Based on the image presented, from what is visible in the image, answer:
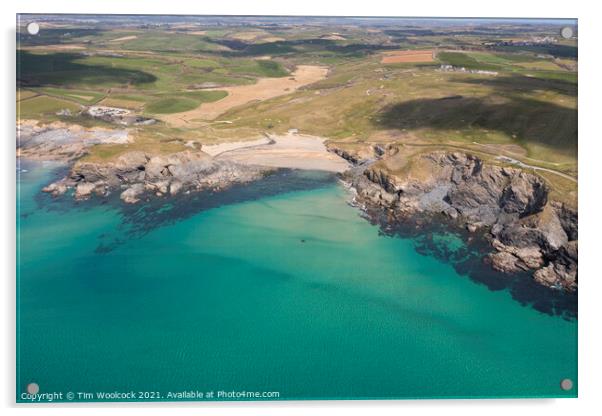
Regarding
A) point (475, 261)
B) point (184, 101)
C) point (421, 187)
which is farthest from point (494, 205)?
point (184, 101)

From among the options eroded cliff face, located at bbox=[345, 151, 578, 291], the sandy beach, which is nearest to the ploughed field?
the sandy beach

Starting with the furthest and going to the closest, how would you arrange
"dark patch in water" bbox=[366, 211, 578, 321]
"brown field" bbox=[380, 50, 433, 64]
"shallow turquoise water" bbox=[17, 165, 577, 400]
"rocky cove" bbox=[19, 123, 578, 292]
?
"brown field" bbox=[380, 50, 433, 64] < "rocky cove" bbox=[19, 123, 578, 292] < "dark patch in water" bbox=[366, 211, 578, 321] < "shallow turquoise water" bbox=[17, 165, 577, 400]

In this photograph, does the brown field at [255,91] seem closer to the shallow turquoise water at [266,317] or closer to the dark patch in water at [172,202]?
the dark patch in water at [172,202]

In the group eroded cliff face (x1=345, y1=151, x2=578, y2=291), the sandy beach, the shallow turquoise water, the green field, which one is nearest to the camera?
the shallow turquoise water

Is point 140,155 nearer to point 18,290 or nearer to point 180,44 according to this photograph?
point 180,44

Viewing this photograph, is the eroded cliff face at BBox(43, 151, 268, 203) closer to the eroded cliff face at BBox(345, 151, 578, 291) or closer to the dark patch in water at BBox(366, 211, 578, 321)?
the eroded cliff face at BBox(345, 151, 578, 291)

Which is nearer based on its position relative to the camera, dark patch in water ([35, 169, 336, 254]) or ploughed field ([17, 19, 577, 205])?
ploughed field ([17, 19, 577, 205])

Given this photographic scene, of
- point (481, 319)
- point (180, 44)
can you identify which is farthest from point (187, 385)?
point (180, 44)
